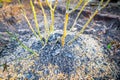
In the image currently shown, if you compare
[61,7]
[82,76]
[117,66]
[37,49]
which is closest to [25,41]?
[37,49]

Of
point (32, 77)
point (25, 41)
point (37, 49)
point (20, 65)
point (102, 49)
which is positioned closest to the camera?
point (32, 77)

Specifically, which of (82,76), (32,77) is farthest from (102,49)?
→ (32,77)

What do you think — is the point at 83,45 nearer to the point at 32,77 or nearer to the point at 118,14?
the point at 32,77

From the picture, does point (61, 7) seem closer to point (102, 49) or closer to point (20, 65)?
point (102, 49)

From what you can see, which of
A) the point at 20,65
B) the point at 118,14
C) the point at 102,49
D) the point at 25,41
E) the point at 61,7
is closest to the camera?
the point at 20,65

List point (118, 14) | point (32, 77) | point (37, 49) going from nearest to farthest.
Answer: point (32, 77) < point (37, 49) < point (118, 14)

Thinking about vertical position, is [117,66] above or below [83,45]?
below

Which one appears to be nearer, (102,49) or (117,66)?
(117,66)

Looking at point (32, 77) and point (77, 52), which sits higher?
point (77, 52)

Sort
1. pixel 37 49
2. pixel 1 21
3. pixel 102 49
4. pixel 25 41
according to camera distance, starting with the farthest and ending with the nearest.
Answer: pixel 1 21
pixel 25 41
pixel 102 49
pixel 37 49
